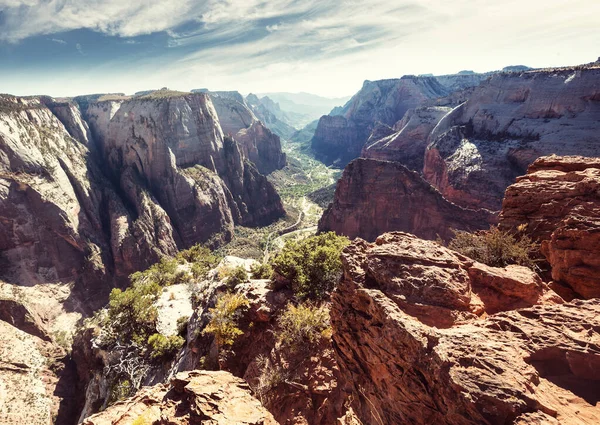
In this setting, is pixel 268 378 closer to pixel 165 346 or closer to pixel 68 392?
pixel 165 346

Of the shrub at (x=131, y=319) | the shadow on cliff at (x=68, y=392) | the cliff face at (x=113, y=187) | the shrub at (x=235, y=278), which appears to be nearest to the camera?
the shrub at (x=235, y=278)

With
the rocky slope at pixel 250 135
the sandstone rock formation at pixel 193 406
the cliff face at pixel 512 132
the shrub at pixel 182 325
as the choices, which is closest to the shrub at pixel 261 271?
the shrub at pixel 182 325

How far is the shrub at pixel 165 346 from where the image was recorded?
2117cm

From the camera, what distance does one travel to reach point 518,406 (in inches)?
248

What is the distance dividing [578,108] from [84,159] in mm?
107936

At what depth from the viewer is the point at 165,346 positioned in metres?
21.4

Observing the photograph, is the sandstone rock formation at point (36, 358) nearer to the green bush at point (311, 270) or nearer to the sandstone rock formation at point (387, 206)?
the green bush at point (311, 270)

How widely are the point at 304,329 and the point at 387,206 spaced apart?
44.9 meters

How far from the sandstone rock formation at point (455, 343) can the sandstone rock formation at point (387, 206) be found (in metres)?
41.5

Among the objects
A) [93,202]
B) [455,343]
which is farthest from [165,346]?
[93,202]

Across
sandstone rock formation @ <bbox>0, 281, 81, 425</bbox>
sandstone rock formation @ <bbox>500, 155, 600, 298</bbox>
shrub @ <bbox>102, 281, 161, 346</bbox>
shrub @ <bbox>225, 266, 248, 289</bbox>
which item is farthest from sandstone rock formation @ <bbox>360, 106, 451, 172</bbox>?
sandstone rock formation @ <bbox>0, 281, 81, 425</bbox>

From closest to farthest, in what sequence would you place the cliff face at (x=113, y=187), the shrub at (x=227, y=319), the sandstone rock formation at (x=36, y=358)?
the shrub at (x=227, y=319) → the sandstone rock formation at (x=36, y=358) → the cliff face at (x=113, y=187)

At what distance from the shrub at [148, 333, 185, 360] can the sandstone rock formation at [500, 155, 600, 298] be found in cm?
2314

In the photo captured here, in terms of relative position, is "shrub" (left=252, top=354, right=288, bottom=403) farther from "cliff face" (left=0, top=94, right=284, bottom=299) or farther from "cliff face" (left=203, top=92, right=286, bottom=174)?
"cliff face" (left=203, top=92, right=286, bottom=174)
